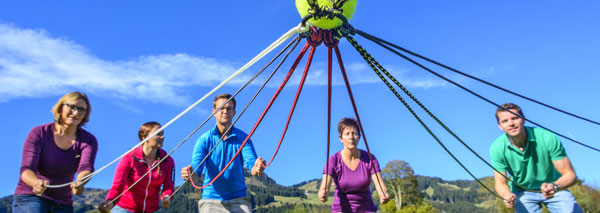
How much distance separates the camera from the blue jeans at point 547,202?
18.5 feet

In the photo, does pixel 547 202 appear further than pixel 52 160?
Yes

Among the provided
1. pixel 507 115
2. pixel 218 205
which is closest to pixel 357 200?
pixel 218 205

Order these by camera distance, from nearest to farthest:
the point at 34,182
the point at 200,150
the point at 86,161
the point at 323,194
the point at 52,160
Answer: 1. the point at 34,182
2. the point at 52,160
3. the point at 86,161
4. the point at 323,194
5. the point at 200,150

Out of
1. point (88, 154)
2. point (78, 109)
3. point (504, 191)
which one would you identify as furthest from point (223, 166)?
point (504, 191)

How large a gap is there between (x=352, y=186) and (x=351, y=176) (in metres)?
0.14

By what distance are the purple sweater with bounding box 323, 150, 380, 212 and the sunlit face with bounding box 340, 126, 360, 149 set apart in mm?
267

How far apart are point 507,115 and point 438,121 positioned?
79.2 inches

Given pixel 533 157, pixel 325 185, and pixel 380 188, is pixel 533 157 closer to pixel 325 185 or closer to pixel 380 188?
pixel 380 188

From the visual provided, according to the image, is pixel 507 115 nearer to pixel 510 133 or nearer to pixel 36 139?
pixel 510 133

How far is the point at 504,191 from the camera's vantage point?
588cm

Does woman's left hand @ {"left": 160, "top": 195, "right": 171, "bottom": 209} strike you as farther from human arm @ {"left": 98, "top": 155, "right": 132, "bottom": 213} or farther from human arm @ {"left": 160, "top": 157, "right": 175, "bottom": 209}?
human arm @ {"left": 98, "top": 155, "right": 132, "bottom": 213}

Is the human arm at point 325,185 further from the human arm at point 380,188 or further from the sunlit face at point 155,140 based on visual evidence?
the sunlit face at point 155,140

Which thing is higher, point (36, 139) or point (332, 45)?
point (332, 45)

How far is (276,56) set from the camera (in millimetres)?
3902
